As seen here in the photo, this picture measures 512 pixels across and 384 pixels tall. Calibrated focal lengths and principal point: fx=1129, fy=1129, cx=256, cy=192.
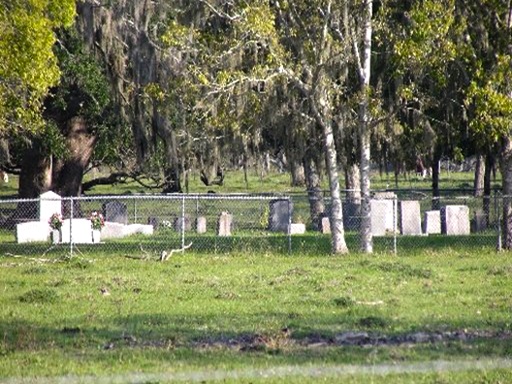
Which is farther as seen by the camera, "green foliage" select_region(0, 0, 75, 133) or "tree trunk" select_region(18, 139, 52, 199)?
"tree trunk" select_region(18, 139, 52, 199)

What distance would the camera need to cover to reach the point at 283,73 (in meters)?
25.9

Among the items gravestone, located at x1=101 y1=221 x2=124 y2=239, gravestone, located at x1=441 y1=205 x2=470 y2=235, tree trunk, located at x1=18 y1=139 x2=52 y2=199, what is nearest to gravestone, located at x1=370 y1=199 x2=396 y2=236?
gravestone, located at x1=441 y1=205 x2=470 y2=235

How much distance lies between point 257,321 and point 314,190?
865 inches

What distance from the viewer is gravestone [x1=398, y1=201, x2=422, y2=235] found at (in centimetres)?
3394

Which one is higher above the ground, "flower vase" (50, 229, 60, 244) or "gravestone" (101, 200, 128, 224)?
"gravestone" (101, 200, 128, 224)

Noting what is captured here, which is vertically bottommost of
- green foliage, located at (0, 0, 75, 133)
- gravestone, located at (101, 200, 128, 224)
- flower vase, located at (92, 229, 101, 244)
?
flower vase, located at (92, 229, 101, 244)

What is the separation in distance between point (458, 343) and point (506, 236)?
1556cm

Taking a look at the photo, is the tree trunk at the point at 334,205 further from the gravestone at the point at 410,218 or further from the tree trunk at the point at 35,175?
the tree trunk at the point at 35,175

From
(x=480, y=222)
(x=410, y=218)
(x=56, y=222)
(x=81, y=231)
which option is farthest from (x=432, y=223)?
(x=56, y=222)

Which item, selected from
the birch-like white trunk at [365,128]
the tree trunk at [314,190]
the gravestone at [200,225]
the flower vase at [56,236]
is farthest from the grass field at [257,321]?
the tree trunk at [314,190]

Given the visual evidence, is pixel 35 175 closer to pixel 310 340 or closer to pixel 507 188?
pixel 507 188

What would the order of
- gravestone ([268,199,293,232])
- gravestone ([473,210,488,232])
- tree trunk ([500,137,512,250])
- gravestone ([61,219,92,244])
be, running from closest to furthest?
tree trunk ([500,137,512,250]) < gravestone ([61,219,92,244]) < gravestone ([473,210,488,232]) < gravestone ([268,199,293,232])

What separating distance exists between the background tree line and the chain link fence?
179 cm

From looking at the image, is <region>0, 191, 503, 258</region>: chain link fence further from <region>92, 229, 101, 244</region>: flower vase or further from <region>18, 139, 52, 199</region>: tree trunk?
<region>18, 139, 52, 199</region>: tree trunk
